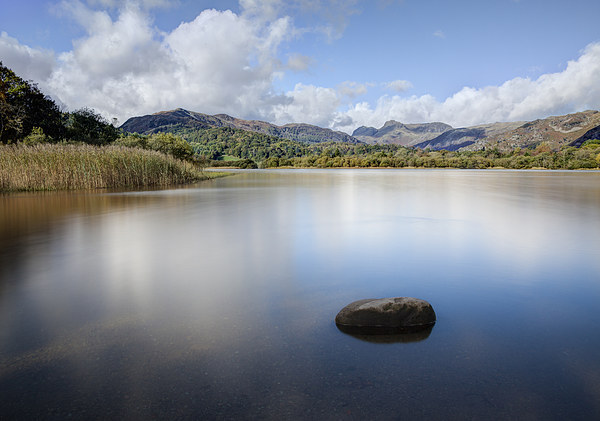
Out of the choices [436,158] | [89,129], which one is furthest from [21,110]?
[436,158]

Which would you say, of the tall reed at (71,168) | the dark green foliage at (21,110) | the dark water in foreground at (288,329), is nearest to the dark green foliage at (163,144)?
the dark green foliage at (21,110)

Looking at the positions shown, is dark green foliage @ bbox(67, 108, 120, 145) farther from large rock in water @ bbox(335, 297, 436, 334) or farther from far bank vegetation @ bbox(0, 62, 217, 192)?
large rock in water @ bbox(335, 297, 436, 334)

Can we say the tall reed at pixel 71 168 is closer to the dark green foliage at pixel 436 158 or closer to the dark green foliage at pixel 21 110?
the dark green foliage at pixel 21 110

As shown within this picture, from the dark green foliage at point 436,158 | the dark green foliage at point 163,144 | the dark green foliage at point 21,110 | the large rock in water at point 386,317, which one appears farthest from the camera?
the dark green foliage at point 436,158

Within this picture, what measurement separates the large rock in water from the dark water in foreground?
158 mm

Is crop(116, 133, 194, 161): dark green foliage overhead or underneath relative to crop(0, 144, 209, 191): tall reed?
overhead

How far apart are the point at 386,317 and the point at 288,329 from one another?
0.91m

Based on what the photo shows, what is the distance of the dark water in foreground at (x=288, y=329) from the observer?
91.8 inches

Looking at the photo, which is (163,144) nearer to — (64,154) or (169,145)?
(169,145)

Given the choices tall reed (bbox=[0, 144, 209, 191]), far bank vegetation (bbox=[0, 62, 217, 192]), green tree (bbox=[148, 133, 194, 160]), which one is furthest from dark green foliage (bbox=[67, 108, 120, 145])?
tall reed (bbox=[0, 144, 209, 191])

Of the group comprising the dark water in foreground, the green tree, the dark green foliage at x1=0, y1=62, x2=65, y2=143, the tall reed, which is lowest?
the dark water in foreground

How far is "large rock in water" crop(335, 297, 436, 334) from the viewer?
334cm

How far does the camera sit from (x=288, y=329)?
132 inches

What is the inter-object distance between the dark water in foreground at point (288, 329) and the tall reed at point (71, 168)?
14.6m
